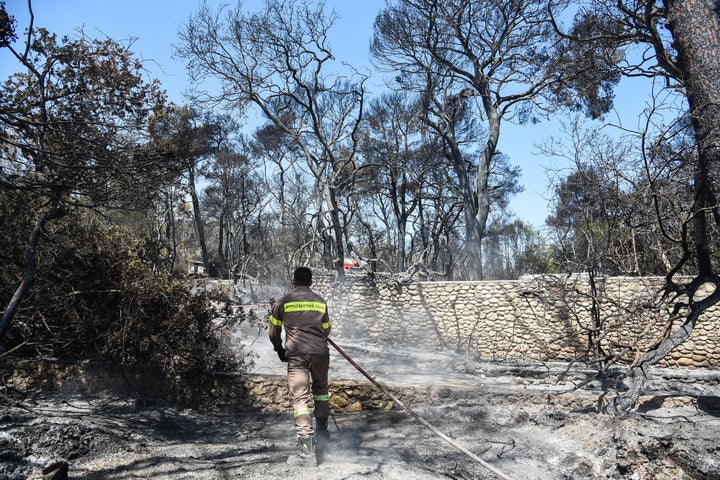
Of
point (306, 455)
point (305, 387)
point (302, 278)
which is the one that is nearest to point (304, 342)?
point (305, 387)

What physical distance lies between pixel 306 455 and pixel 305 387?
611mm

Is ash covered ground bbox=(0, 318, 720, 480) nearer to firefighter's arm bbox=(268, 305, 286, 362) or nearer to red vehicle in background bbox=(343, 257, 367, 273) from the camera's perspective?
firefighter's arm bbox=(268, 305, 286, 362)

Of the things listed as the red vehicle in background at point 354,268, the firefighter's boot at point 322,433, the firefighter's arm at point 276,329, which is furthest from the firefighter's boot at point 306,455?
the red vehicle in background at point 354,268

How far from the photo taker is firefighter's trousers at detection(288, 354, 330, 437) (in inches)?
189

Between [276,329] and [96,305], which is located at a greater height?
[96,305]

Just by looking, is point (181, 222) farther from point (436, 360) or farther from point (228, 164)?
point (436, 360)

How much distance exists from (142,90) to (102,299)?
278cm

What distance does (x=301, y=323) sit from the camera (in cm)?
506

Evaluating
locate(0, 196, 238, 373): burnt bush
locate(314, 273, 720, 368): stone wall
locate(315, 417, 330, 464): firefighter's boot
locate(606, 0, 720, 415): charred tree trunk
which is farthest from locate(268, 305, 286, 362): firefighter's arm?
locate(314, 273, 720, 368): stone wall

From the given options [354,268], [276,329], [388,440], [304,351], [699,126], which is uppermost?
[699,126]

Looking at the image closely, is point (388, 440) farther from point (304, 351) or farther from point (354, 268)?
point (354, 268)

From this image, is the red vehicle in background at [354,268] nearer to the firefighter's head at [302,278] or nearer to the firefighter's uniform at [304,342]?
the firefighter's head at [302,278]

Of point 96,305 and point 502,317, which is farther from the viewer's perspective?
point 502,317

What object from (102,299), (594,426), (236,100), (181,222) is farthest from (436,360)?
(181,222)
